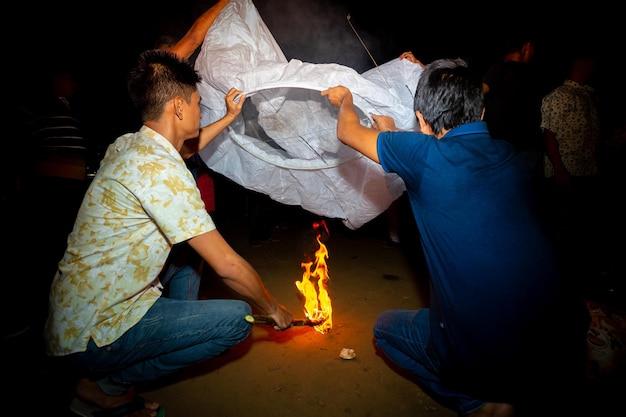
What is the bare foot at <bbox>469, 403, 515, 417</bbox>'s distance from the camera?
1722 millimetres

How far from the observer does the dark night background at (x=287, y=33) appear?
489 centimetres

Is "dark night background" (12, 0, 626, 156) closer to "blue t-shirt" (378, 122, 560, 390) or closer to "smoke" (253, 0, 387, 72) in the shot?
"smoke" (253, 0, 387, 72)

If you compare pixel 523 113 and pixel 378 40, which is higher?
pixel 378 40

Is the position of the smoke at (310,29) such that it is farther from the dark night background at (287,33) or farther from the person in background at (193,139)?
the person in background at (193,139)

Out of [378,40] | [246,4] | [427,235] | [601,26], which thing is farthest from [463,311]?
[378,40]

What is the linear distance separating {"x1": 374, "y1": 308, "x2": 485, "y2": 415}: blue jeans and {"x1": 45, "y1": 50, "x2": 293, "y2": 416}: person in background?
0.75 meters

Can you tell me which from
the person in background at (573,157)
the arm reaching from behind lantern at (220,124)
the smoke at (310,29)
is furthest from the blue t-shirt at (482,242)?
the smoke at (310,29)

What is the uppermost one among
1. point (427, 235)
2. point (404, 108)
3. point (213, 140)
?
point (213, 140)

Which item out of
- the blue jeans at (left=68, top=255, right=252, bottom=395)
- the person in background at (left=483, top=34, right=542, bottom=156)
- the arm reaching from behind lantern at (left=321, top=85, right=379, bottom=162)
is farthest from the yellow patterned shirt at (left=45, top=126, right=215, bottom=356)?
the person in background at (left=483, top=34, right=542, bottom=156)

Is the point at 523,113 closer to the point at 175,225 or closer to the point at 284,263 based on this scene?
the point at 284,263

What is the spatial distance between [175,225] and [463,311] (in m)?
1.43

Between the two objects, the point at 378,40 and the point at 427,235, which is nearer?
the point at 427,235

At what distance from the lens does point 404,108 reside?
204cm

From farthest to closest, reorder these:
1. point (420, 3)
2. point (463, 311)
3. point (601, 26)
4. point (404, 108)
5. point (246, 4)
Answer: point (420, 3) → point (601, 26) → point (246, 4) → point (404, 108) → point (463, 311)
